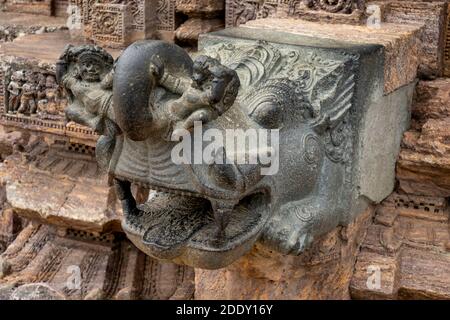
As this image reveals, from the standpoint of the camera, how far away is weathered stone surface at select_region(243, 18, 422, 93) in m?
3.01

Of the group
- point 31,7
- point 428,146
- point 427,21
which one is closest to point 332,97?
point 428,146

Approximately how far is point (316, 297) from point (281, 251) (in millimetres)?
647

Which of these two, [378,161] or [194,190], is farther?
[378,161]

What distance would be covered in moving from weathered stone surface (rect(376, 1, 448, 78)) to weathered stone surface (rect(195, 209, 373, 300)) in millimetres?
746

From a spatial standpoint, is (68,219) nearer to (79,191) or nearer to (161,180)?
(79,191)

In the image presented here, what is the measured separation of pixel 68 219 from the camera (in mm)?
3945

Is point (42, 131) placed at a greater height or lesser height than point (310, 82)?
lesser

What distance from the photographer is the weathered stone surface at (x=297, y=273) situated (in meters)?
2.95

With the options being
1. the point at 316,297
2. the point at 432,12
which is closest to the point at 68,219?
the point at 316,297

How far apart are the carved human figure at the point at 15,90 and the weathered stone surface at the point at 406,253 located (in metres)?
1.93

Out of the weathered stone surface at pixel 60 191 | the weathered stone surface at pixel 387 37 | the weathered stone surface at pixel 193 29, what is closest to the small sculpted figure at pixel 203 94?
the weathered stone surface at pixel 387 37

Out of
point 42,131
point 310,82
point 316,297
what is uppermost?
Answer: point 310,82

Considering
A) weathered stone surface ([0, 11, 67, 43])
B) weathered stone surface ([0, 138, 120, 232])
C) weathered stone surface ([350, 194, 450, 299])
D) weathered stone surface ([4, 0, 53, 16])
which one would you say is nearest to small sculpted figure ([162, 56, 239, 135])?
weathered stone surface ([350, 194, 450, 299])

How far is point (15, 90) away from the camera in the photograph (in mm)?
3924
